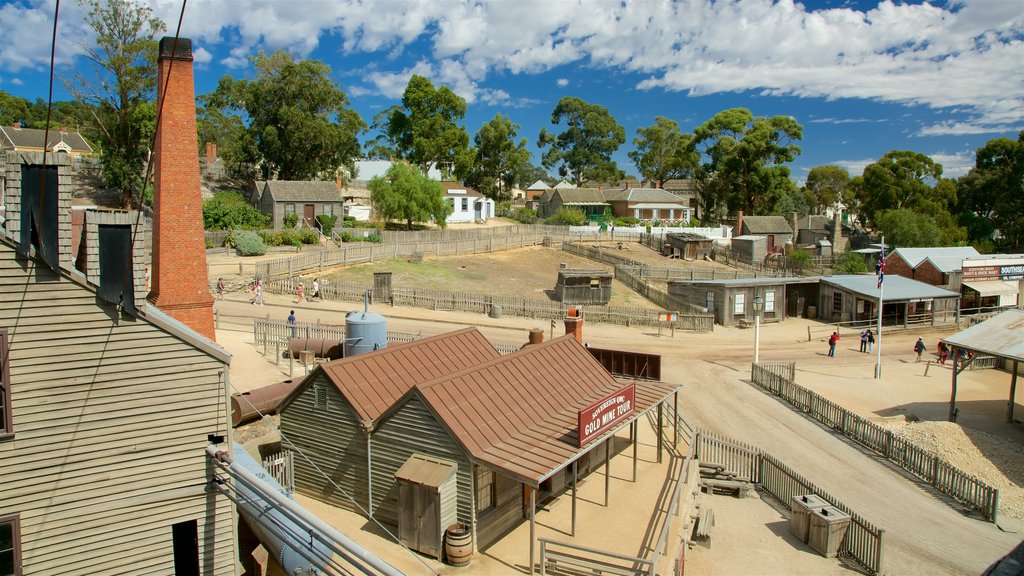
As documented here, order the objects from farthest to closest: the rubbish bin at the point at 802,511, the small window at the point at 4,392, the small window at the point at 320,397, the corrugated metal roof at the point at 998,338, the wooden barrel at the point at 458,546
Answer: the corrugated metal roof at the point at 998,338 < the rubbish bin at the point at 802,511 < the small window at the point at 320,397 < the wooden barrel at the point at 458,546 < the small window at the point at 4,392

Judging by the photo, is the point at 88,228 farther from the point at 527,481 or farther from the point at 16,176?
the point at 527,481

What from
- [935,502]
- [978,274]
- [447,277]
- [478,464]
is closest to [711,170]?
[978,274]

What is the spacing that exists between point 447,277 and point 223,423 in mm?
38452

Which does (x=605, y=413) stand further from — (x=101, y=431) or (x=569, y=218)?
(x=569, y=218)

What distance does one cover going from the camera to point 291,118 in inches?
2625

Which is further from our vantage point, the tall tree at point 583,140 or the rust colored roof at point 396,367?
the tall tree at point 583,140

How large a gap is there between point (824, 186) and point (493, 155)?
80.2 m

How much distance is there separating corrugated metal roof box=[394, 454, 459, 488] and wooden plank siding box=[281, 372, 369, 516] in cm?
160

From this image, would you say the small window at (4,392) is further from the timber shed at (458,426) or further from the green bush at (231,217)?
the green bush at (231,217)

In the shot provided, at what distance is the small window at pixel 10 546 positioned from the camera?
379 inches

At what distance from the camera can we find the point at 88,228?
10258 mm

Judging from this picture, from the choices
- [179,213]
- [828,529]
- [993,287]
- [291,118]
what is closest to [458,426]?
[828,529]

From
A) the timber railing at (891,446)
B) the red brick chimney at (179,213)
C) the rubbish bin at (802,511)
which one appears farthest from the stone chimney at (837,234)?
the red brick chimney at (179,213)

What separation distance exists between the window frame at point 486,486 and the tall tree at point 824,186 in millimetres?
125580
